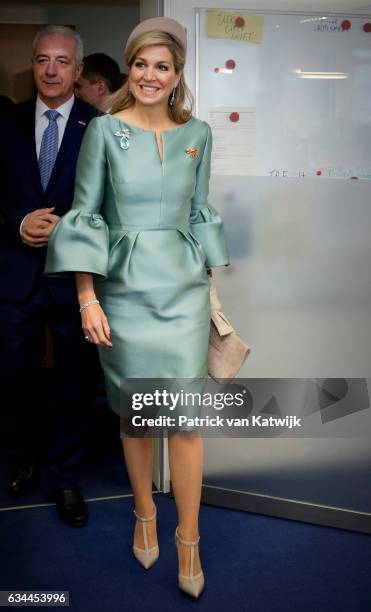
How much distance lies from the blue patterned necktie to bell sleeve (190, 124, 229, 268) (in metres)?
0.52

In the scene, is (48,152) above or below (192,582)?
above

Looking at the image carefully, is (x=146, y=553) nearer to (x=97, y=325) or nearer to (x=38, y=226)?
(x=97, y=325)

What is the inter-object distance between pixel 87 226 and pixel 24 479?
1251 millimetres

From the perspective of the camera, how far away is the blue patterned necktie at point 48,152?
2.43 m

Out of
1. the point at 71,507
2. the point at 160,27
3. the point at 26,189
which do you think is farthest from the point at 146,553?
the point at 160,27

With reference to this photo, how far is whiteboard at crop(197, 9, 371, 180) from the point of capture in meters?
2.48

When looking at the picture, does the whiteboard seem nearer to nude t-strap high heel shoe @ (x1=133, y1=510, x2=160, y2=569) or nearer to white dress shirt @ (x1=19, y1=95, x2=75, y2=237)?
white dress shirt @ (x1=19, y1=95, x2=75, y2=237)

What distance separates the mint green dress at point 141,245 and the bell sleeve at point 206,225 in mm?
56

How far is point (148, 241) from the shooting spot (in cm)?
206

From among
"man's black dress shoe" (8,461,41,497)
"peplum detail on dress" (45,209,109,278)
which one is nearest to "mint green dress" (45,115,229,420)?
"peplum detail on dress" (45,209,109,278)

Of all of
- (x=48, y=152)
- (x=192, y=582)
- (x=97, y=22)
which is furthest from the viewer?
(x=97, y=22)

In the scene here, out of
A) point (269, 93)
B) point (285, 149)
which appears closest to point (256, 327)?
point (285, 149)

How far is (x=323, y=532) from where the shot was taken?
102 inches

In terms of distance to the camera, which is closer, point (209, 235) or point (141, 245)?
point (141, 245)
